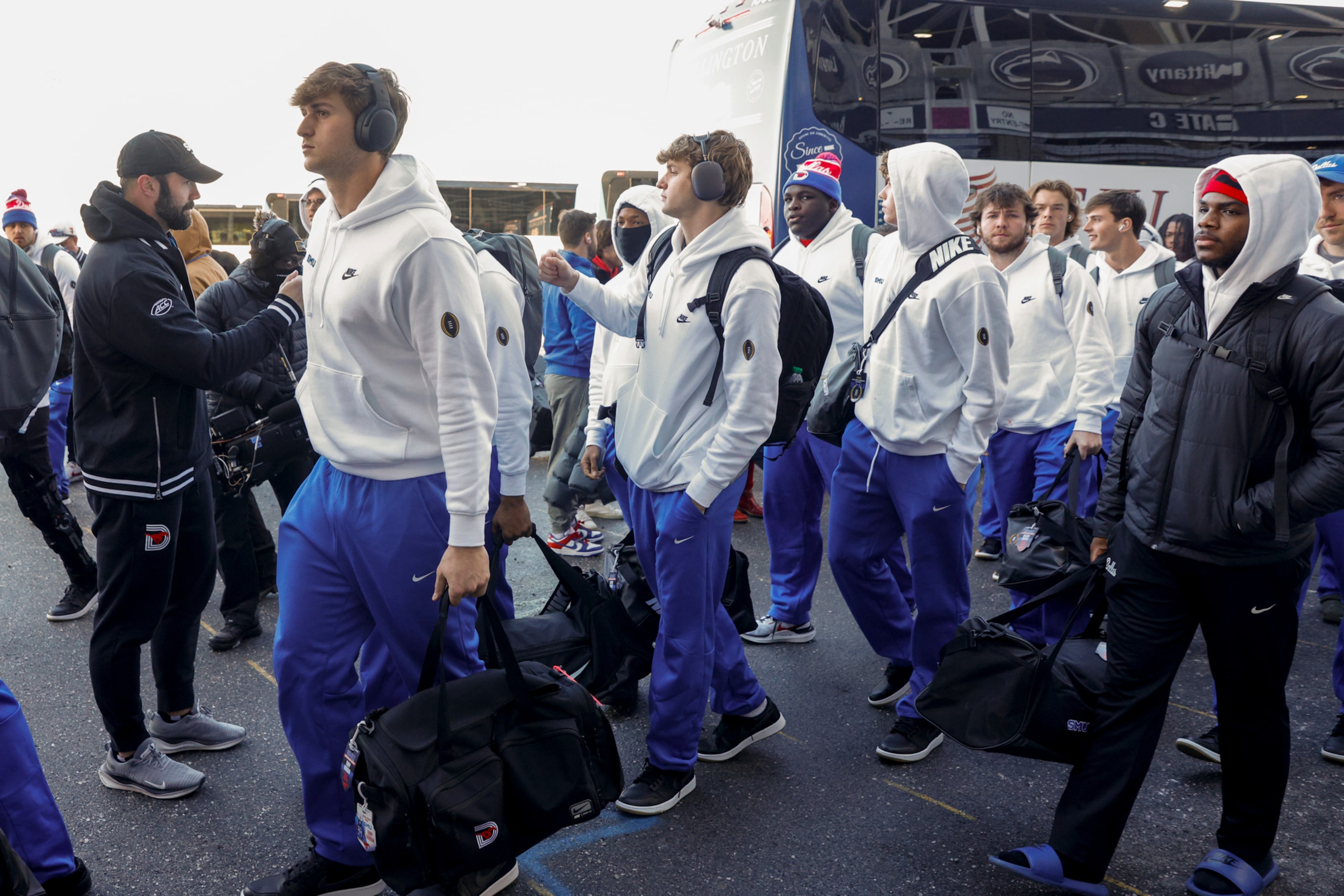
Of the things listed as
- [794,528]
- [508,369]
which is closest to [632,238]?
[794,528]

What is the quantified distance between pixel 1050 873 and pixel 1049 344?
2.75 m

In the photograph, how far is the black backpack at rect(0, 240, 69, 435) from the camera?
4.36 meters

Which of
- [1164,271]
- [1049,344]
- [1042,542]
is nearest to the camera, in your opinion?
[1042,542]

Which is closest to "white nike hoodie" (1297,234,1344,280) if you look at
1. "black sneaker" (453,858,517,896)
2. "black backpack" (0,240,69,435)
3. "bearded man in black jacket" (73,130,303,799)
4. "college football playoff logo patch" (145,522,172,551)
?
"black sneaker" (453,858,517,896)

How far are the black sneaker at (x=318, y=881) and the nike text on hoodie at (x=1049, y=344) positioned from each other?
342 centimetres

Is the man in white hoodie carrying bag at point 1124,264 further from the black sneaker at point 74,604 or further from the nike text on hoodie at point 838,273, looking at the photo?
the black sneaker at point 74,604

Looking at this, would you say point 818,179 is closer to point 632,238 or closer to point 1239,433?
point 632,238

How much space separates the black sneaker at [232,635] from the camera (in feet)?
14.0

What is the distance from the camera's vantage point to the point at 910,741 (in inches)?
134

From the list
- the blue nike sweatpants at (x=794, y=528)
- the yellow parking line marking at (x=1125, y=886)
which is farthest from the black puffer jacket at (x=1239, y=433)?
the blue nike sweatpants at (x=794, y=528)

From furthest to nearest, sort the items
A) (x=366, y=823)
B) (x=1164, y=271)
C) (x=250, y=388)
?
(x=1164, y=271) < (x=250, y=388) < (x=366, y=823)

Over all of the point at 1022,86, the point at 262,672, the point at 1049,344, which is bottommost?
the point at 262,672

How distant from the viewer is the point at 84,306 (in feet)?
9.71

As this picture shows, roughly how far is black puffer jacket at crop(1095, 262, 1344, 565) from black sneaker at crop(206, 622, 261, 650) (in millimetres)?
3649
